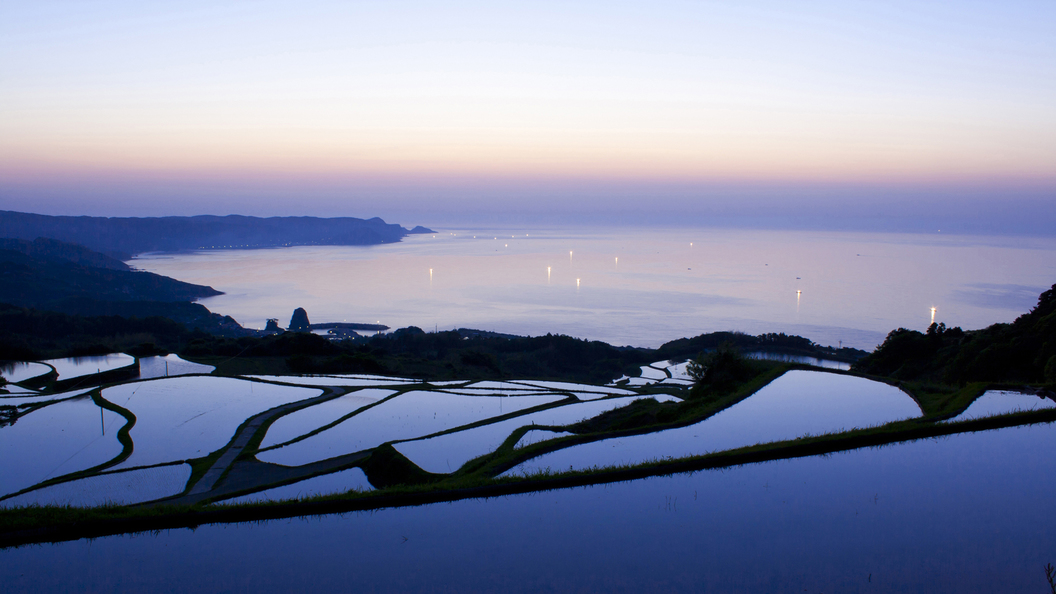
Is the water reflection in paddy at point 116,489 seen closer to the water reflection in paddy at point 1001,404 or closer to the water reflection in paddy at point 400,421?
the water reflection in paddy at point 400,421

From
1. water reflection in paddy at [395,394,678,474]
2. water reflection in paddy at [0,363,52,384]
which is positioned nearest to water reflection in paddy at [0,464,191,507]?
water reflection in paddy at [395,394,678,474]

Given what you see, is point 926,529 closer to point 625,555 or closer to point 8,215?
point 625,555

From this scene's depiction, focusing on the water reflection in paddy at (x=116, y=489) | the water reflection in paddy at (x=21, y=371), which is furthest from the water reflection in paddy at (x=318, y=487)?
the water reflection in paddy at (x=21, y=371)

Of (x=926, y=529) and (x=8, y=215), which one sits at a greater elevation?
(x=8, y=215)

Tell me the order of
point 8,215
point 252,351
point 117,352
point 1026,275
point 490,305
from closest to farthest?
point 117,352 → point 252,351 → point 490,305 → point 1026,275 → point 8,215

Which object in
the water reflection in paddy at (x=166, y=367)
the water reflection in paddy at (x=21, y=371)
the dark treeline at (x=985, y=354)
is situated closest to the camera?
the dark treeline at (x=985, y=354)

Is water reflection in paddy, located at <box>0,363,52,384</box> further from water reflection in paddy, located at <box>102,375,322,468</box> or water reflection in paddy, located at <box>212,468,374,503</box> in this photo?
water reflection in paddy, located at <box>212,468,374,503</box>

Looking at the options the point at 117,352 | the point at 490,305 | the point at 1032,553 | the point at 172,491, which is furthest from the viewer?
the point at 490,305

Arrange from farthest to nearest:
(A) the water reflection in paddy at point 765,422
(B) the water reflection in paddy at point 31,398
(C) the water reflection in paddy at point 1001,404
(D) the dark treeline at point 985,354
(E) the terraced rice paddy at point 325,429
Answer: (B) the water reflection in paddy at point 31,398 → (D) the dark treeline at point 985,354 → (C) the water reflection in paddy at point 1001,404 → (E) the terraced rice paddy at point 325,429 → (A) the water reflection in paddy at point 765,422

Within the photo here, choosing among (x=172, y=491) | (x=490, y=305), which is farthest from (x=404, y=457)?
(x=490, y=305)
